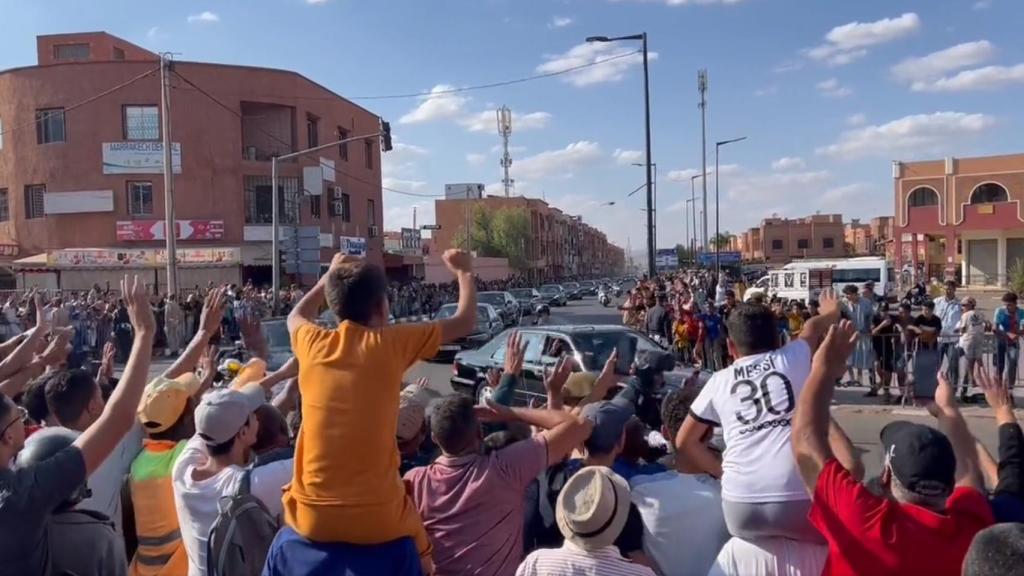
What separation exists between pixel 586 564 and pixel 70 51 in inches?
1961

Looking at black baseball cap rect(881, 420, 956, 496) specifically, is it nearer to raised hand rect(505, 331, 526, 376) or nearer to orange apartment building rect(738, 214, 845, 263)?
raised hand rect(505, 331, 526, 376)

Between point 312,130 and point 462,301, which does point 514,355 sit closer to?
point 462,301

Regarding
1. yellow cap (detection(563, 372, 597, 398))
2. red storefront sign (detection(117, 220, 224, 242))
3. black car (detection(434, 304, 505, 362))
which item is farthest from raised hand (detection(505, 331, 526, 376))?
red storefront sign (detection(117, 220, 224, 242))

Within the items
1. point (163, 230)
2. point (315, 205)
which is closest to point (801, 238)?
→ point (315, 205)

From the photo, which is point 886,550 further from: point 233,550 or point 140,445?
point 140,445

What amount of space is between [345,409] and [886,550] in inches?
67.4

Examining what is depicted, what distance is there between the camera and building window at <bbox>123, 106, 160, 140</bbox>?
3647 cm

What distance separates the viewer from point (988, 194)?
1960 inches

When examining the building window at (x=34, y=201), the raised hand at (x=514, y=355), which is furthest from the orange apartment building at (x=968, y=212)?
the raised hand at (x=514, y=355)

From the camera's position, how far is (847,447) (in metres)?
2.87

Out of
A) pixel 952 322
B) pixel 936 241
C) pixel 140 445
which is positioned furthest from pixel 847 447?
pixel 936 241

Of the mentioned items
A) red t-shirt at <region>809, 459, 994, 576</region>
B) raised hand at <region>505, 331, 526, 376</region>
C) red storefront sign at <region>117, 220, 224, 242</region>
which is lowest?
red t-shirt at <region>809, 459, 994, 576</region>

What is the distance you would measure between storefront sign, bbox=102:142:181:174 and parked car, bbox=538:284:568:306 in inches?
895

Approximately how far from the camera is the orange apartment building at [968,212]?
4816cm
